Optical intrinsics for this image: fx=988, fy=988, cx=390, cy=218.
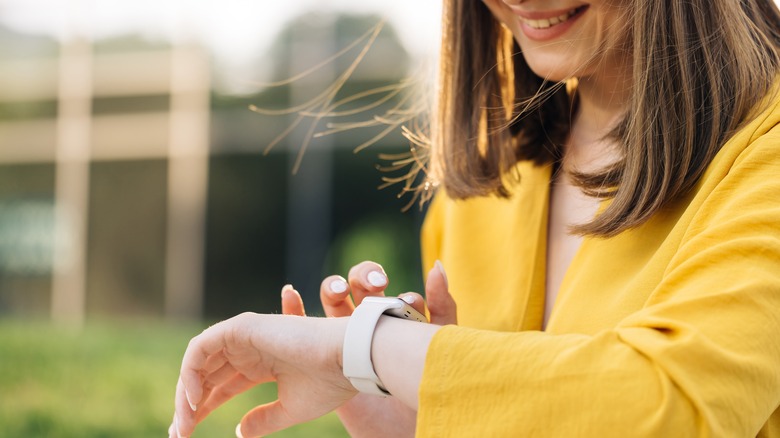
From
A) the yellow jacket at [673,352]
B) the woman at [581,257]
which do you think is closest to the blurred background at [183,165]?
the woman at [581,257]

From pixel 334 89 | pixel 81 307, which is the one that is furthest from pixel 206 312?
pixel 334 89

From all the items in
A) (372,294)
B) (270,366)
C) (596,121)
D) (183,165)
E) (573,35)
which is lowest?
(183,165)

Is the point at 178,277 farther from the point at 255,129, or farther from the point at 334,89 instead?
the point at 334,89

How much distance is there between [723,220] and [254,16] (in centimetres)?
1139

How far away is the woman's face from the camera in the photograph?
1.73m

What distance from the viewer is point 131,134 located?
13.3m

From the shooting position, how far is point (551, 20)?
1.79 metres

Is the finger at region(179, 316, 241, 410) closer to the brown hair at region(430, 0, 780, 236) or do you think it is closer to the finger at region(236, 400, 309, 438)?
the finger at region(236, 400, 309, 438)

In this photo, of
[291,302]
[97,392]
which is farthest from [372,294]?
[97,392]

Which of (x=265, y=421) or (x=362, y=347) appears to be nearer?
(x=362, y=347)

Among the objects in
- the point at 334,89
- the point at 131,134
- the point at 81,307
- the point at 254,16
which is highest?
the point at 254,16

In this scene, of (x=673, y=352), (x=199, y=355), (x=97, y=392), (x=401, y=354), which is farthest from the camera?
(x=97, y=392)

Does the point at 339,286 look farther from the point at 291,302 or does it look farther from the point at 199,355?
the point at 199,355

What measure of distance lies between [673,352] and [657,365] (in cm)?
3
